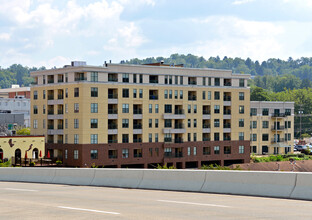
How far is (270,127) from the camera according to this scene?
451 ft

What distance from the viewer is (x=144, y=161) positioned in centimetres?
10450

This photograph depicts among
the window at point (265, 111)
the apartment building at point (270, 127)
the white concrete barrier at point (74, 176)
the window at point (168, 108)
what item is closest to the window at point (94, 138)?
the window at point (168, 108)

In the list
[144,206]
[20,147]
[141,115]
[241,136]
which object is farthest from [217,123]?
[144,206]

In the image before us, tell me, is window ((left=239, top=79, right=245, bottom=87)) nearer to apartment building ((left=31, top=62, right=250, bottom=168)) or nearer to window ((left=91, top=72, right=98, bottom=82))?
apartment building ((left=31, top=62, right=250, bottom=168))

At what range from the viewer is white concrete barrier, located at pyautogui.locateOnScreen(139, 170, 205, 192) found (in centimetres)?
2761

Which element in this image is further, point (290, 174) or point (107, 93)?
point (107, 93)

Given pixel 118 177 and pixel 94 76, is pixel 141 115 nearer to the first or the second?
pixel 94 76

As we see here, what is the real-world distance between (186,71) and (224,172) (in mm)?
84190

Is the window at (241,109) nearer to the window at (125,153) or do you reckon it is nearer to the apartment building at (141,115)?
the apartment building at (141,115)

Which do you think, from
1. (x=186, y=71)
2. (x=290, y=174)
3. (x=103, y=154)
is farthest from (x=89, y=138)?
(x=290, y=174)

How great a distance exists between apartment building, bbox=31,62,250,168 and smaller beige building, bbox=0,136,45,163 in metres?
4.45

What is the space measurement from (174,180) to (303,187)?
22.4ft

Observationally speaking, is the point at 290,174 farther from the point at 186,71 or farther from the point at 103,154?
the point at 186,71

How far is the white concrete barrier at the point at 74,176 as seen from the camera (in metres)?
33.2
